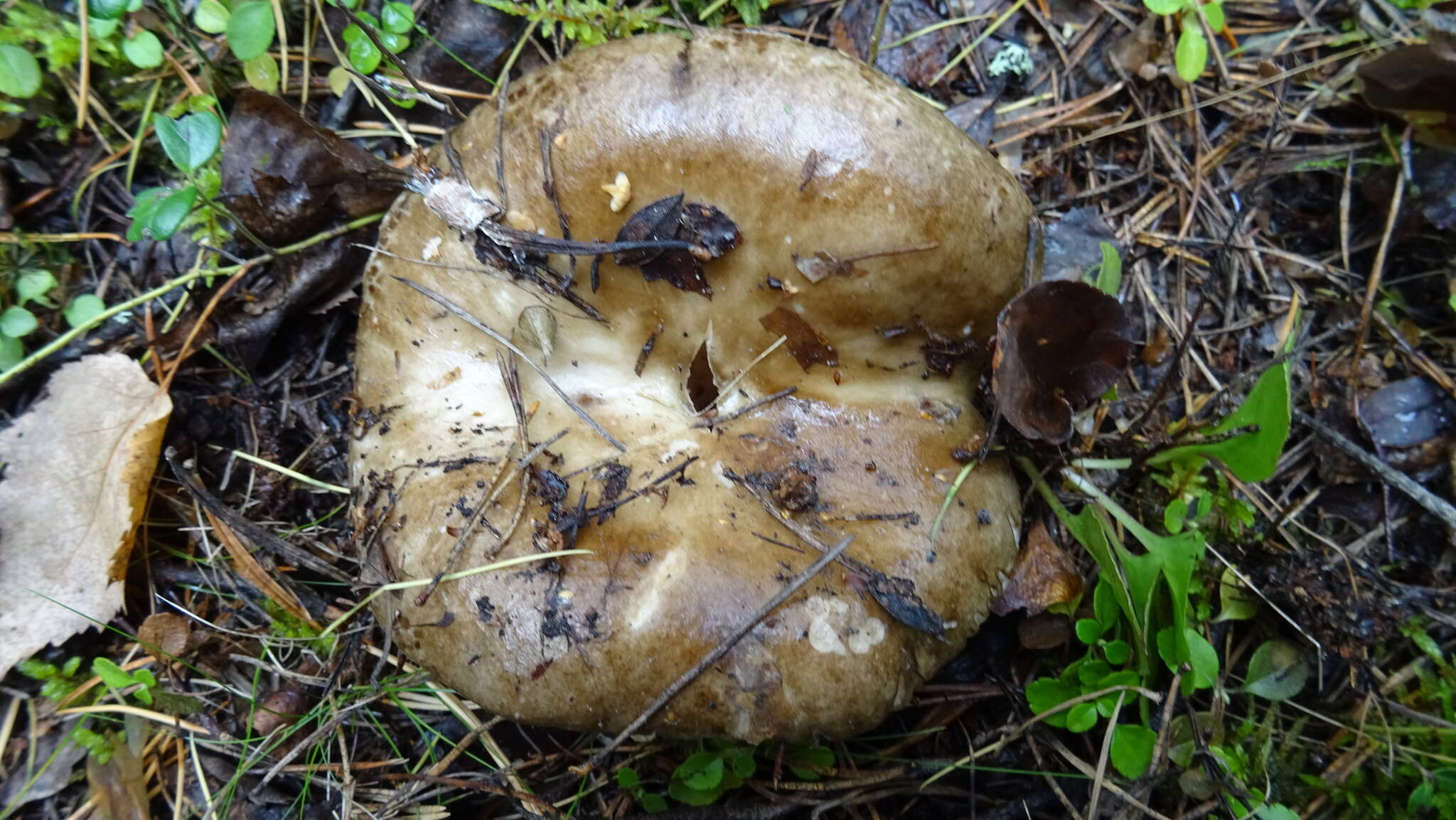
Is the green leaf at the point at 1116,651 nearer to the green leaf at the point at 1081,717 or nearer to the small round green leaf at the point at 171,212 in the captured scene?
the green leaf at the point at 1081,717

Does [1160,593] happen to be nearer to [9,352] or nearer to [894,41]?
[894,41]

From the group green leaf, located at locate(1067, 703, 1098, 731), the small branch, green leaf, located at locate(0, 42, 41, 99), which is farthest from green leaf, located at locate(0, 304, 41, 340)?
the small branch

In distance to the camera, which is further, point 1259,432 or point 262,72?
point 262,72

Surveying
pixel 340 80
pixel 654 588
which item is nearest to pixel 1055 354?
pixel 654 588

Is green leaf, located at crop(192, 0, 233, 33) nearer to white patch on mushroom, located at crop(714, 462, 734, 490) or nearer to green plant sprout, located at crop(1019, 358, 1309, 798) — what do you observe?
white patch on mushroom, located at crop(714, 462, 734, 490)

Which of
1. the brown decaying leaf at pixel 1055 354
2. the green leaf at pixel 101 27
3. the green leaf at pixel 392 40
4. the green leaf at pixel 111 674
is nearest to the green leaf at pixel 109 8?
the green leaf at pixel 101 27

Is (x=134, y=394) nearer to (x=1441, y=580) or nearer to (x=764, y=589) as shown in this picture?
(x=764, y=589)

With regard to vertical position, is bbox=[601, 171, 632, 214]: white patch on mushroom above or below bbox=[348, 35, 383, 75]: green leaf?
below

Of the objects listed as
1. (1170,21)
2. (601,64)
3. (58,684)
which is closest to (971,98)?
Result: (1170,21)
